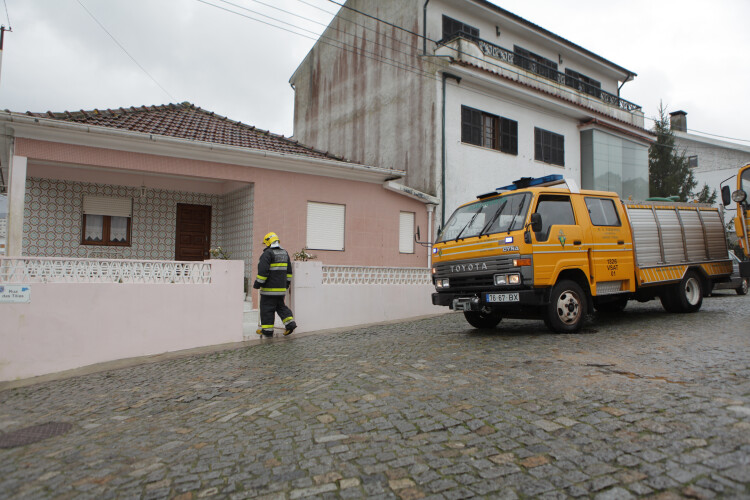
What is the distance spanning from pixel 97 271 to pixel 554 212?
7.15 metres

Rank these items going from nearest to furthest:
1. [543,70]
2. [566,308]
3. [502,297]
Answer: [502,297], [566,308], [543,70]

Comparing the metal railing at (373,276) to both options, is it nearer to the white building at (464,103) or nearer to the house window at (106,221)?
the white building at (464,103)

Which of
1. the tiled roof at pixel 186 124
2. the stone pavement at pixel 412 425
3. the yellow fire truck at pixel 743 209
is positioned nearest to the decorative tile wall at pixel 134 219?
the tiled roof at pixel 186 124

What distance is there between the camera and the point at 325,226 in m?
12.7

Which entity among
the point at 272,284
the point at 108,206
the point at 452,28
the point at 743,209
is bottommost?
the point at 272,284

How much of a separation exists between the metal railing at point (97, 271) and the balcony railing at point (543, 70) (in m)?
11.0

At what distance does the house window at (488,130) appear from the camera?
1538cm

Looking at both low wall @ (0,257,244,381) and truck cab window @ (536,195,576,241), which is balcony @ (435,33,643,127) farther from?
low wall @ (0,257,244,381)

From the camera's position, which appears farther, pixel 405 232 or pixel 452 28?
pixel 452 28

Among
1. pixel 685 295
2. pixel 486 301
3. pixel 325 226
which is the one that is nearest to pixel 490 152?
pixel 325 226

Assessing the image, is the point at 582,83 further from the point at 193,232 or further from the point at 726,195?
the point at 193,232

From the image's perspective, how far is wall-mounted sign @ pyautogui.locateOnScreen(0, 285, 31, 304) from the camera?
681cm

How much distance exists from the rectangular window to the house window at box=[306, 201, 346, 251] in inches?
258

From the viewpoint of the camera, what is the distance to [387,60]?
666 inches
